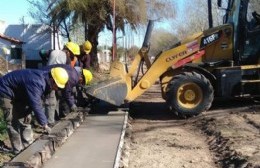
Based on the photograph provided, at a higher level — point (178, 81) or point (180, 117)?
point (178, 81)

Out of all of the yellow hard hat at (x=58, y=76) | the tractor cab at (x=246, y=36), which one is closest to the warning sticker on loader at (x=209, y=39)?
the tractor cab at (x=246, y=36)

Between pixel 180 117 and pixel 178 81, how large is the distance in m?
0.96

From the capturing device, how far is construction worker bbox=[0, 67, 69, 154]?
763cm

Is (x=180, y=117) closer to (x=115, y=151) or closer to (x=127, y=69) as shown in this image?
(x=127, y=69)

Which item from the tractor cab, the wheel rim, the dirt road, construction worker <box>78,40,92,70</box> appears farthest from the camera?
construction worker <box>78,40,92,70</box>

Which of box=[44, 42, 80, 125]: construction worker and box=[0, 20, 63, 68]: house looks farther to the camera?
box=[0, 20, 63, 68]: house

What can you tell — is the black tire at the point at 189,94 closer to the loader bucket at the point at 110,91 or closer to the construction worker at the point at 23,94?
the loader bucket at the point at 110,91

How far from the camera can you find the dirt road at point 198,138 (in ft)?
26.2

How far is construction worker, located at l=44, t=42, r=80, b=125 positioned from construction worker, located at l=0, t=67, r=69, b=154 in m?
1.36

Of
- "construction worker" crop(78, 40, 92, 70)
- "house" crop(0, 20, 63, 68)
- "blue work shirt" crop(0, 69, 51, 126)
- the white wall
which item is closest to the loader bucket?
"construction worker" crop(78, 40, 92, 70)

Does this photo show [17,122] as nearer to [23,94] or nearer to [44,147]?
[23,94]

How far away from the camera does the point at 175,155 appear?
8.53m

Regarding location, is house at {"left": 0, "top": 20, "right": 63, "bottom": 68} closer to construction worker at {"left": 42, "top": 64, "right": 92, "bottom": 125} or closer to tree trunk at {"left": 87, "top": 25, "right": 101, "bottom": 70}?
tree trunk at {"left": 87, "top": 25, "right": 101, "bottom": 70}

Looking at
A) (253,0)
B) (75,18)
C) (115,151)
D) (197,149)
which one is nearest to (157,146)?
(197,149)
